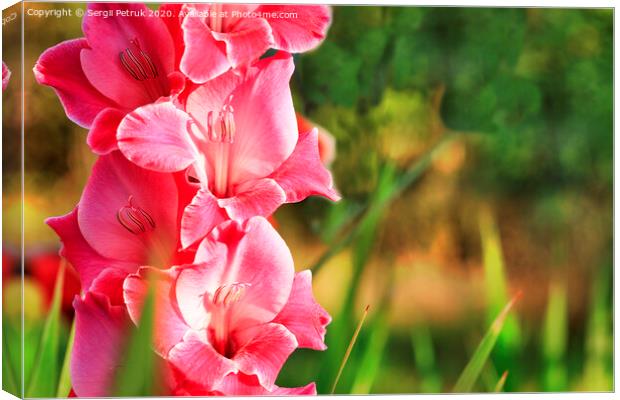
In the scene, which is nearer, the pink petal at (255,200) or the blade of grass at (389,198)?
the pink petal at (255,200)

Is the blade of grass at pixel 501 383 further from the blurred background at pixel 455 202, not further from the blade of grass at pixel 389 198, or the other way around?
the blade of grass at pixel 389 198

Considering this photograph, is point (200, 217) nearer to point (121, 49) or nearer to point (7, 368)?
point (121, 49)

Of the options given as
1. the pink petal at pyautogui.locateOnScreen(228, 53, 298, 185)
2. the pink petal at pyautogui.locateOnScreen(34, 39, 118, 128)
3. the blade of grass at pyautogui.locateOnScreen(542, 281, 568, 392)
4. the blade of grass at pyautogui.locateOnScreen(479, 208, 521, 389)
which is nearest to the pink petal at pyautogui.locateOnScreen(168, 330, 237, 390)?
the pink petal at pyautogui.locateOnScreen(228, 53, 298, 185)

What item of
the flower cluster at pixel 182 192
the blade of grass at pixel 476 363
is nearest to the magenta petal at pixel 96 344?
the flower cluster at pixel 182 192

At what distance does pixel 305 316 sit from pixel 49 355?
1.87 ft

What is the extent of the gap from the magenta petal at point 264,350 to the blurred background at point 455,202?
6 centimetres

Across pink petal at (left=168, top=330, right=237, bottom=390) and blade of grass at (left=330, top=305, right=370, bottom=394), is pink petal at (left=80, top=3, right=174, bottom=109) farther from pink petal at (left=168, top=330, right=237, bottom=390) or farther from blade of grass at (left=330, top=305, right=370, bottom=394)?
blade of grass at (left=330, top=305, right=370, bottom=394)

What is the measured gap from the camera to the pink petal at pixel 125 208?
2.54 meters

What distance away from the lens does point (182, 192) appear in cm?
254

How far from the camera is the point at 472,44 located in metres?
2.77

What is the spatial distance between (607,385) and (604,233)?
0.37 meters

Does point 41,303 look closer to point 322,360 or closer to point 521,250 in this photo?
point 322,360

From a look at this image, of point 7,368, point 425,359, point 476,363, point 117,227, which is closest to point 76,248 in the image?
point 117,227

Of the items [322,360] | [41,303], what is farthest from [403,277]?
[41,303]
